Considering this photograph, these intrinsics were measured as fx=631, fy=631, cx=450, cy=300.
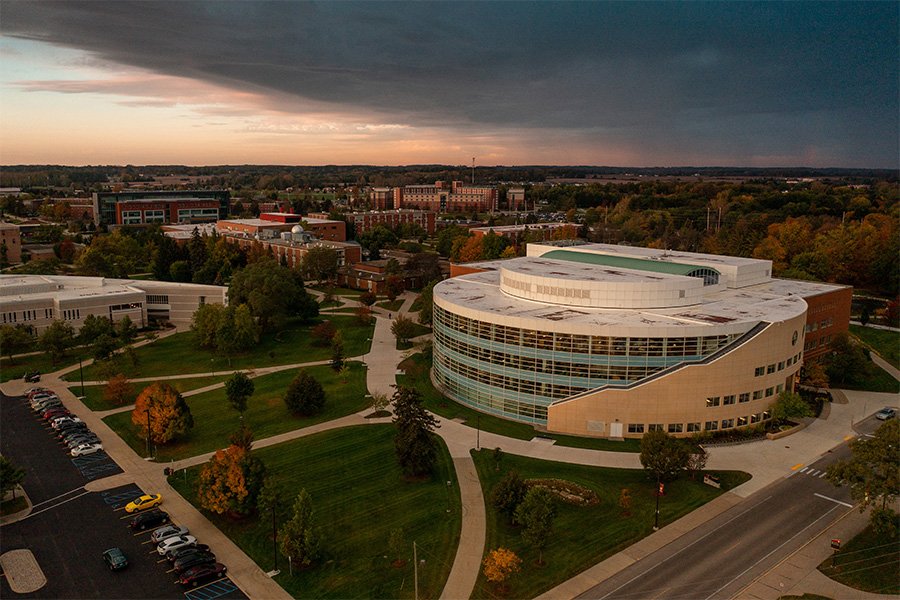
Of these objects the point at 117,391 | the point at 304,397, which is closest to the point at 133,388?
the point at 117,391

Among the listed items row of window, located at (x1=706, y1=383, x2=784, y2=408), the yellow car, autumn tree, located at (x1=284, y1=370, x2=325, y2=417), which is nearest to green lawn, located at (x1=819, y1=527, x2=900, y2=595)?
row of window, located at (x1=706, y1=383, x2=784, y2=408)

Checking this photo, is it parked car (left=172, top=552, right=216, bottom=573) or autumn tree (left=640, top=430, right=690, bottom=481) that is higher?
autumn tree (left=640, top=430, right=690, bottom=481)

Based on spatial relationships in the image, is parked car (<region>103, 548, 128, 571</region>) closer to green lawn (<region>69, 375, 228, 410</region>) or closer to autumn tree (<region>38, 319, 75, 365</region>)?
green lawn (<region>69, 375, 228, 410</region>)

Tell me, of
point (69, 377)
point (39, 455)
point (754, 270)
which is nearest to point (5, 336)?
point (69, 377)

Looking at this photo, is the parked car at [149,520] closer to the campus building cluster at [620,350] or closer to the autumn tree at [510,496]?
the autumn tree at [510,496]

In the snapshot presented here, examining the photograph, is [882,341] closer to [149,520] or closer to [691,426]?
→ [691,426]

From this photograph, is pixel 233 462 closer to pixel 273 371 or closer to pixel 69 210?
pixel 273 371
